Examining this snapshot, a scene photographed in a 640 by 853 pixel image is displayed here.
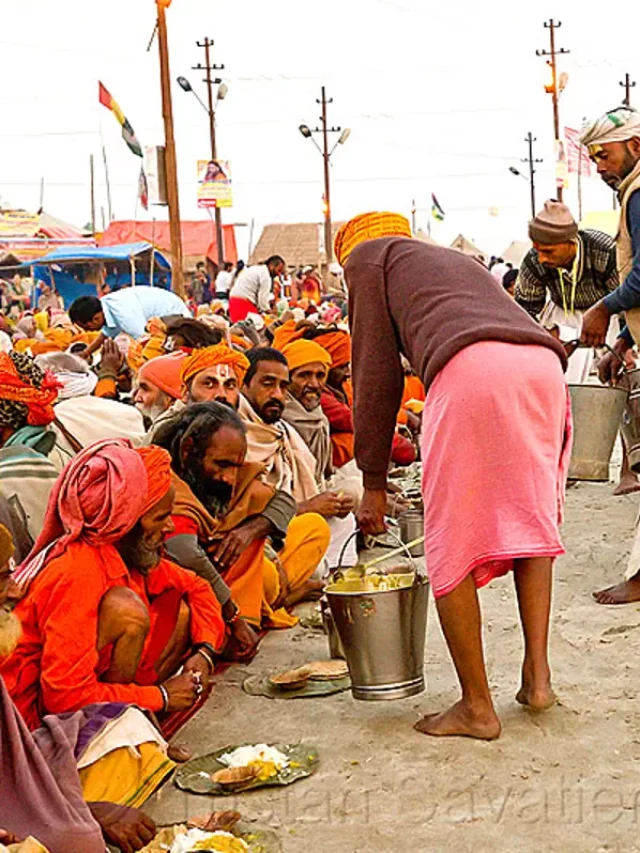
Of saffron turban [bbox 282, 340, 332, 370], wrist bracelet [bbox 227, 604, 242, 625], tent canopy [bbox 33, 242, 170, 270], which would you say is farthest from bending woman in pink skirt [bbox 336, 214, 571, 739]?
tent canopy [bbox 33, 242, 170, 270]

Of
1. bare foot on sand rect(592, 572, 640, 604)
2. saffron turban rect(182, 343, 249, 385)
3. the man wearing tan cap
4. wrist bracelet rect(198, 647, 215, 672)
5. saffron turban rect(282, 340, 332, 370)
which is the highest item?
the man wearing tan cap

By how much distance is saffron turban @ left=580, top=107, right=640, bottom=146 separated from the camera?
4.89m

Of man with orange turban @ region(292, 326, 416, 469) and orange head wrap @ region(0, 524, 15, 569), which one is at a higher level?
orange head wrap @ region(0, 524, 15, 569)

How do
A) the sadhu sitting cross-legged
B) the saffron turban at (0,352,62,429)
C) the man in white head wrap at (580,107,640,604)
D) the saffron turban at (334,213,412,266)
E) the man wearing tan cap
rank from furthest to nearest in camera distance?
the man wearing tan cap
the man in white head wrap at (580,107,640,604)
the saffron turban at (0,352,62,429)
the saffron turban at (334,213,412,266)
the sadhu sitting cross-legged

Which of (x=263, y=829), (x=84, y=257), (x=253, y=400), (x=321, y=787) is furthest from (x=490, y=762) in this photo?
(x=84, y=257)

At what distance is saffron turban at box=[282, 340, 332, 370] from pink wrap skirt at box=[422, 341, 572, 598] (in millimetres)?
2629

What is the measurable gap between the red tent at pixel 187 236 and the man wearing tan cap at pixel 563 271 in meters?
26.8

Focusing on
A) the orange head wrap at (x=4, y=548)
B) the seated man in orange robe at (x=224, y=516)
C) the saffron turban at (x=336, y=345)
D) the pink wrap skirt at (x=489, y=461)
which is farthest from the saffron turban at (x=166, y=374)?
the orange head wrap at (x=4, y=548)

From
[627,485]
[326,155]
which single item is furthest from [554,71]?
[627,485]

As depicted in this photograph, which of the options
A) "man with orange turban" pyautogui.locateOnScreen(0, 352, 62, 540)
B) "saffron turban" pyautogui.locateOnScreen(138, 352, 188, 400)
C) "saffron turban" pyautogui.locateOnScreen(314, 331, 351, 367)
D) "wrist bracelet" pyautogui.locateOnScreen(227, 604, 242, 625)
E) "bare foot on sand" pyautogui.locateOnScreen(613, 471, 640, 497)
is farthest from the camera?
"bare foot on sand" pyautogui.locateOnScreen(613, 471, 640, 497)

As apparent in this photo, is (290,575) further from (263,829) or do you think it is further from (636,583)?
(263,829)

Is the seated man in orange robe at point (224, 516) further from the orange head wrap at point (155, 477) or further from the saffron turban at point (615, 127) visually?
the saffron turban at point (615, 127)

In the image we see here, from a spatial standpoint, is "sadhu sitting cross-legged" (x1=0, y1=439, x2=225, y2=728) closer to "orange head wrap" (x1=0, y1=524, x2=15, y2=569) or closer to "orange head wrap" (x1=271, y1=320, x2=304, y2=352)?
"orange head wrap" (x1=0, y1=524, x2=15, y2=569)

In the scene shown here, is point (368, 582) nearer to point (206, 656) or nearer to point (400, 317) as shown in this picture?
point (206, 656)
